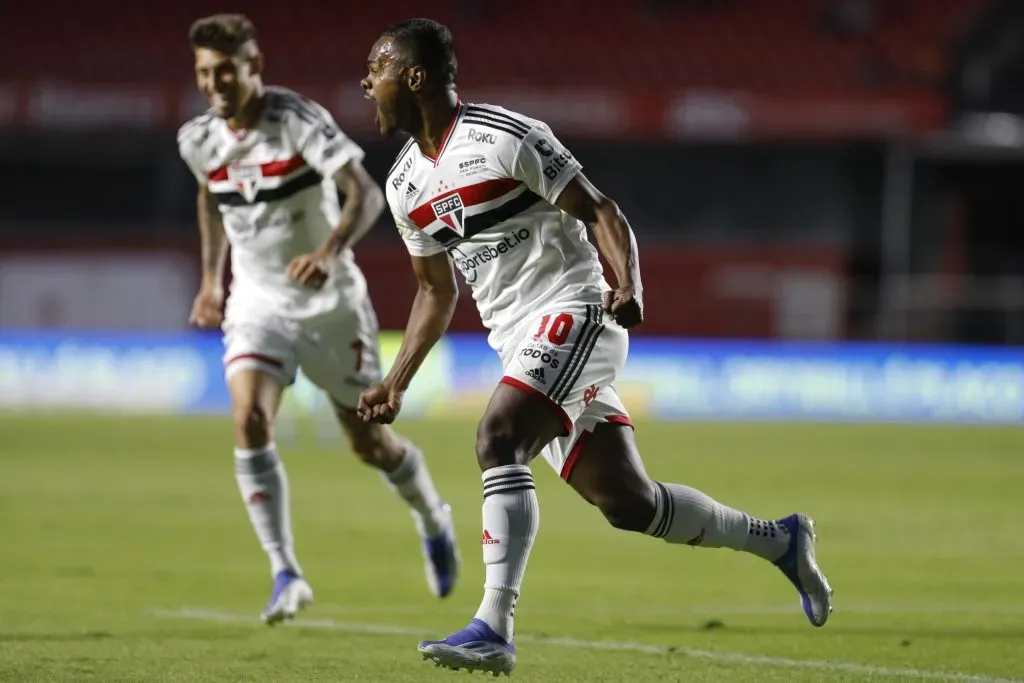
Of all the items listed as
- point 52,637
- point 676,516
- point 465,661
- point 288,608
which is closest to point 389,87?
point 676,516

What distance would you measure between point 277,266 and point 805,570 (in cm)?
289

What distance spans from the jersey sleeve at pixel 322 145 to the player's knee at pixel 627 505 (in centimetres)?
240

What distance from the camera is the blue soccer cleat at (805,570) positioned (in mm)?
5844

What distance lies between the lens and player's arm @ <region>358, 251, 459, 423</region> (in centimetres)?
548

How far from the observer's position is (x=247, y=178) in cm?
723

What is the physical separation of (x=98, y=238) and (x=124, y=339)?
20.7ft

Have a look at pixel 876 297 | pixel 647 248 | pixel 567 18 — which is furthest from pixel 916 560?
pixel 567 18

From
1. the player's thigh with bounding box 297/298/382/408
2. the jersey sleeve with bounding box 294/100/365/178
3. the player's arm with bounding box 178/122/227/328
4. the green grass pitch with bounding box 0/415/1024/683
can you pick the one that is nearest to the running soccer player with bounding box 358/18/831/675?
the green grass pitch with bounding box 0/415/1024/683

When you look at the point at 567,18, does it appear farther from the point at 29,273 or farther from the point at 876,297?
the point at 29,273

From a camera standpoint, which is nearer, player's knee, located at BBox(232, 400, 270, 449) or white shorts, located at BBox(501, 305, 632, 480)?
white shorts, located at BBox(501, 305, 632, 480)

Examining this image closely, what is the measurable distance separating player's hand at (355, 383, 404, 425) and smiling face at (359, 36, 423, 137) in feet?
2.91

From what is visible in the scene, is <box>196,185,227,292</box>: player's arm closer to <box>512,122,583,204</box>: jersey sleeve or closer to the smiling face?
the smiling face

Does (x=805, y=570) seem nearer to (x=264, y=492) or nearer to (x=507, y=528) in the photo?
(x=507, y=528)

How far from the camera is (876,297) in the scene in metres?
23.8
